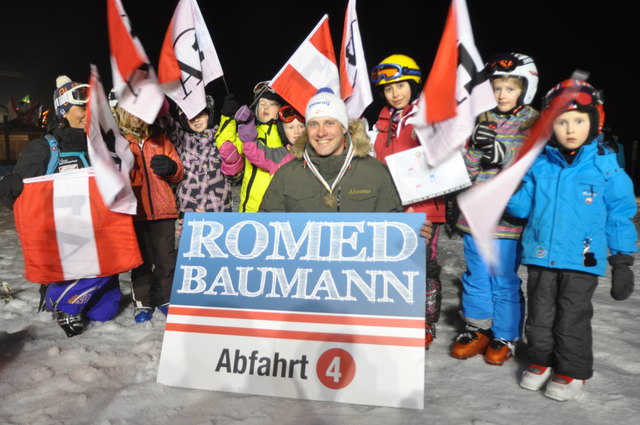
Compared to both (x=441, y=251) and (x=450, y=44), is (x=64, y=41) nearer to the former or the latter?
(x=441, y=251)

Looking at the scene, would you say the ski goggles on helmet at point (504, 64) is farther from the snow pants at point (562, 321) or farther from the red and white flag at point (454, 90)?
the snow pants at point (562, 321)

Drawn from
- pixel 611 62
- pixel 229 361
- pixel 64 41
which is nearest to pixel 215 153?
pixel 229 361

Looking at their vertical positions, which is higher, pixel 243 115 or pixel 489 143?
pixel 243 115

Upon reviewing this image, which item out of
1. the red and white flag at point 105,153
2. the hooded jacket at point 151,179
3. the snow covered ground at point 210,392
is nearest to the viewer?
the snow covered ground at point 210,392

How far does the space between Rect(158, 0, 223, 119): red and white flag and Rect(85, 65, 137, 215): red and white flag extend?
51 cm

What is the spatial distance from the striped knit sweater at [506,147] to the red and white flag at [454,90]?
0.40m

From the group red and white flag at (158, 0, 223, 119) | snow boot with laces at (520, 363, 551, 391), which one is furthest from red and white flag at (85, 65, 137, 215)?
snow boot with laces at (520, 363, 551, 391)

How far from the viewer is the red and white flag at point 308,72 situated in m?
3.36

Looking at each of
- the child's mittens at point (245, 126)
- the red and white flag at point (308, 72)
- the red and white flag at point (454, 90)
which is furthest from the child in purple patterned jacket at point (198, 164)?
the red and white flag at point (454, 90)

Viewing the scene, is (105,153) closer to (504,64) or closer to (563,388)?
(504,64)

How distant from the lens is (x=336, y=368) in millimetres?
2105

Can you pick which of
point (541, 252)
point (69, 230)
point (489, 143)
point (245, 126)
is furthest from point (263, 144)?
A: point (541, 252)

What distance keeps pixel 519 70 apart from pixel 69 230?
10.5ft

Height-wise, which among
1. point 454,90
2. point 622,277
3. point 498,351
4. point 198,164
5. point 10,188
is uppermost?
point 454,90
